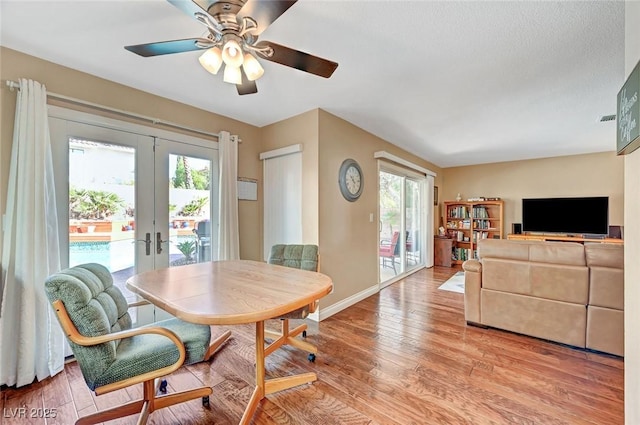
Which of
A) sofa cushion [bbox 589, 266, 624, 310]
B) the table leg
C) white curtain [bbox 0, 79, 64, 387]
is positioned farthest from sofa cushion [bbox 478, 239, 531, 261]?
white curtain [bbox 0, 79, 64, 387]

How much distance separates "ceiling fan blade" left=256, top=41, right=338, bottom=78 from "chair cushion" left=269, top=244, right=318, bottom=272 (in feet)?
4.83

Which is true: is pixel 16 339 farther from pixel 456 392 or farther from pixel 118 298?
pixel 456 392

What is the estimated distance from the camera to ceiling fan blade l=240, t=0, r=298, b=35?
3.57 feet

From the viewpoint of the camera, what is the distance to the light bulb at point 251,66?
139cm

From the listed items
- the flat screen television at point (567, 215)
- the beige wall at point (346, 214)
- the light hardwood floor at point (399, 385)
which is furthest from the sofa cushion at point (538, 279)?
the flat screen television at point (567, 215)

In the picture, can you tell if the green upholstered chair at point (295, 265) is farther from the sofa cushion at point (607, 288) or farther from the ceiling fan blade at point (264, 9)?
the sofa cushion at point (607, 288)

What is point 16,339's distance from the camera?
5.86 feet

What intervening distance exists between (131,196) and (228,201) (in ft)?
2.90

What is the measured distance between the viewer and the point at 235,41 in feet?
4.16

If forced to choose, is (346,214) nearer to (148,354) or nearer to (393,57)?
(393,57)

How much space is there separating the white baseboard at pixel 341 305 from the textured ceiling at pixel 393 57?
7.25ft

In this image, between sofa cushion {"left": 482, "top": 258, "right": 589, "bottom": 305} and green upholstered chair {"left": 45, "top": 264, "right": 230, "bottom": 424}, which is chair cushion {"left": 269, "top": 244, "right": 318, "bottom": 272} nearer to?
green upholstered chair {"left": 45, "top": 264, "right": 230, "bottom": 424}

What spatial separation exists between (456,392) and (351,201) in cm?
215

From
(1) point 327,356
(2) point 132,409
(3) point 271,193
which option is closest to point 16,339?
(2) point 132,409
